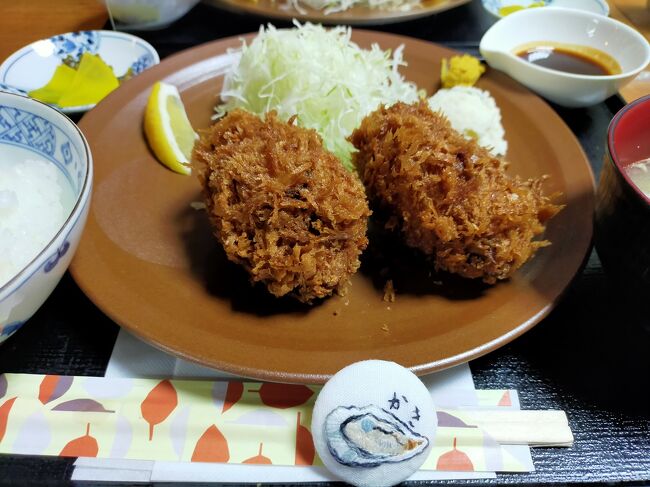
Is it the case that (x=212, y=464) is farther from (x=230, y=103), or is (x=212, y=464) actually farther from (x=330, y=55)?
(x=330, y=55)

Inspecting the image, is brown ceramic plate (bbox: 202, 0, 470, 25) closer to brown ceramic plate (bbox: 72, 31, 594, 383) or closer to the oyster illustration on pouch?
brown ceramic plate (bbox: 72, 31, 594, 383)

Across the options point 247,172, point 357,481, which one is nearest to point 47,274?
point 247,172

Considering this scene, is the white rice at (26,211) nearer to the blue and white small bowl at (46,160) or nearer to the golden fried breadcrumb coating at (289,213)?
the blue and white small bowl at (46,160)

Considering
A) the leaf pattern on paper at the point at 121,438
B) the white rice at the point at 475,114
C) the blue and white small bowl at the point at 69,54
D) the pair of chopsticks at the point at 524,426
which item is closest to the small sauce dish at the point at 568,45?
the white rice at the point at 475,114

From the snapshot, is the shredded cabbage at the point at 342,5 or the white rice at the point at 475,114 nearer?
the white rice at the point at 475,114

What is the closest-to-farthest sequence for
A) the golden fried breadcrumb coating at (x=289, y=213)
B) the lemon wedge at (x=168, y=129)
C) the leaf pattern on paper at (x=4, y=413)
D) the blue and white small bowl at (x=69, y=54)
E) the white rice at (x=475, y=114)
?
the leaf pattern on paper at (x=4, y=413) < the golden fried breadcrumb coating at (x=289, y=213) < the lemon wedge at (x=168, y=129) < the white rice at (x=475, y=114) < the blue and white small bowl at (x=69, y=54)

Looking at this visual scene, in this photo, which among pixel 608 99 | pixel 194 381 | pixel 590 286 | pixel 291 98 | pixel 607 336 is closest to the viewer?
pixel 194 381

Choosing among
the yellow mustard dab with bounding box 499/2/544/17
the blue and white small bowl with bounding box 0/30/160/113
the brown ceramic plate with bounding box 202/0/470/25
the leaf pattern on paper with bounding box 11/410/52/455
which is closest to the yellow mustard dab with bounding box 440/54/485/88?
the brown ceramic plate with bounding box 202/0/470/25
